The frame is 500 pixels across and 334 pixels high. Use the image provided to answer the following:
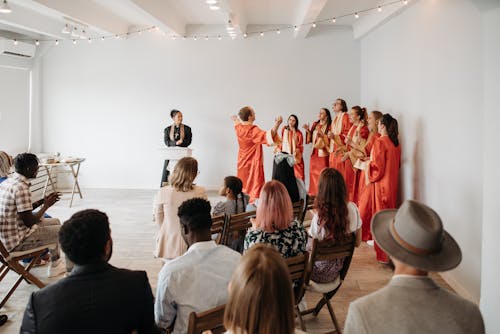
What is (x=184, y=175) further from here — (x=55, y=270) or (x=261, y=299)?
(x=261, y=299)

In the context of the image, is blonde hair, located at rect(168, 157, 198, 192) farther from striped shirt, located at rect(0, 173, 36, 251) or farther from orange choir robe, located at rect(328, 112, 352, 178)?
orange choir robe, located at rect(328, 112, 352, 178)

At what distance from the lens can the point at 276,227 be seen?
248 cm

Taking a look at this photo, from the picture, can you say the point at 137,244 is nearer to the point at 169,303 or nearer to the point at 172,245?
the point at 172,245

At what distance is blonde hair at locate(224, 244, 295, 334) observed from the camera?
1.08 meters

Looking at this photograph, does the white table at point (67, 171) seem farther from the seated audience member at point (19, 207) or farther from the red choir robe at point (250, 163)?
the seated audience member at point (19, 207)

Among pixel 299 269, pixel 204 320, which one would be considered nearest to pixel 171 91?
pixel 299 269

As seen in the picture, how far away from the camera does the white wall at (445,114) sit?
325 centimetres

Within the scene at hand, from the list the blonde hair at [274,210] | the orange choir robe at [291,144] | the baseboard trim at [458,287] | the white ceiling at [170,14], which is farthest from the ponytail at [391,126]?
the blonde hair at [274,210]

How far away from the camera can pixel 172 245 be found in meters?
3.02

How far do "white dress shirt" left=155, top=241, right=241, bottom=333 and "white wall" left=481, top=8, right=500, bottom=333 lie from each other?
149 cm

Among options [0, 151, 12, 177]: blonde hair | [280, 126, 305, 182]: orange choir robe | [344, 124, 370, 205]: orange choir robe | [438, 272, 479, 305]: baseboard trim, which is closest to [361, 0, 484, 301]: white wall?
[438, 272, 479, 305]: baseboard trim

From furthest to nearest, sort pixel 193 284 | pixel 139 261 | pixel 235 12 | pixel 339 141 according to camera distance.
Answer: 1. pixel 235 12
2. pixel 339 141
3. pixel 139 261
4. pixel 193 284

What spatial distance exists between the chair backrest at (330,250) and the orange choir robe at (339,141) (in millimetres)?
2919

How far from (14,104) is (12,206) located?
16.7 feet
